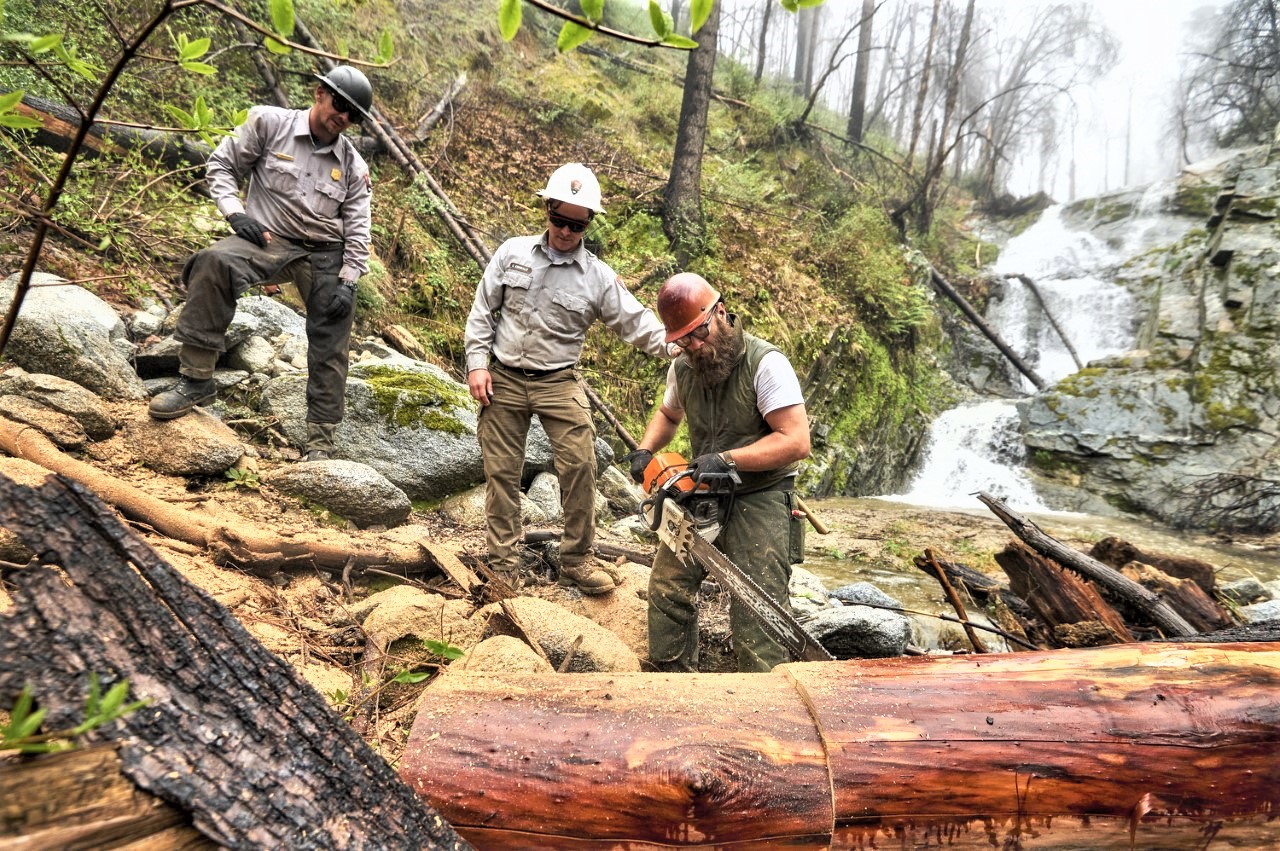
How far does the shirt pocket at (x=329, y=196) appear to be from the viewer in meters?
4.16

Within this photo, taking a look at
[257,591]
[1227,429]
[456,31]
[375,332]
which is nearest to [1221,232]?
[1227,429]

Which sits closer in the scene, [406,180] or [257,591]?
[257,591]

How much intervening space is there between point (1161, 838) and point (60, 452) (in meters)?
4.58

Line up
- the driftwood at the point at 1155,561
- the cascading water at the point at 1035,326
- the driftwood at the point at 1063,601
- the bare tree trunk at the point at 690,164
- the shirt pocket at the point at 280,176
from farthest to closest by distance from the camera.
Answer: the cascading water at the point at 1035,326, the bare tree trunk at the point at 690,164, the driftwood at the point at 1155,561, the shirt pocket at the point at 280,176, the driftwood at the point at 1063,601

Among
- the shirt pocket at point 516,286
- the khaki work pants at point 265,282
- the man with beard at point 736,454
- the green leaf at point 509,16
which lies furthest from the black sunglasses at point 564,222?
the green leaf at point 509,16

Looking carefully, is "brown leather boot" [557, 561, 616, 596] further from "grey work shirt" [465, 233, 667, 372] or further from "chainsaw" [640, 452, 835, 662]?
"grey work shirt" [465, 233, 667, 372]

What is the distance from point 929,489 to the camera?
12.0 metres

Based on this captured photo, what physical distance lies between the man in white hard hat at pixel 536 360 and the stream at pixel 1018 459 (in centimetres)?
350

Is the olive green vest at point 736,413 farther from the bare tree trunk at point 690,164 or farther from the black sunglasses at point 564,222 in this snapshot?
the bare tree trunk at point 690,164

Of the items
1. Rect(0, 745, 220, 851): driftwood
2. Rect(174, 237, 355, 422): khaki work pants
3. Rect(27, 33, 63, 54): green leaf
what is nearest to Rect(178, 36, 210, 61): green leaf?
Rect(27, 33, 63, 54): green leaf

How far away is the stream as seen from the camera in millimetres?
7594

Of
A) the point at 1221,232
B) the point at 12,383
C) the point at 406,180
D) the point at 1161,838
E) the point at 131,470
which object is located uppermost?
the point at 1221,232

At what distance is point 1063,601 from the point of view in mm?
3990

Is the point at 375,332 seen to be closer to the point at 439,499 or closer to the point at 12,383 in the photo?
the point at 439,499
